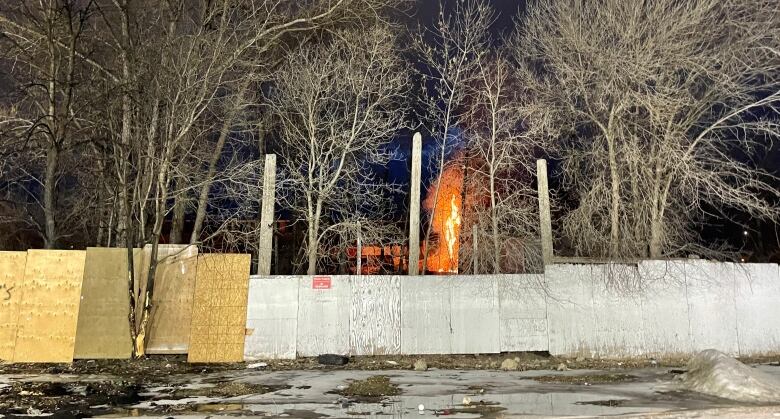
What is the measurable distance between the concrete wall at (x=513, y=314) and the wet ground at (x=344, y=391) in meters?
0.63

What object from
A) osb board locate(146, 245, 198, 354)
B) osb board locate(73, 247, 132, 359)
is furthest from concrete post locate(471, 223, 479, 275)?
osb board locate(73, 247, 132, 359)

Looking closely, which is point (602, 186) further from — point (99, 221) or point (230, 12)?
point (99, 221)

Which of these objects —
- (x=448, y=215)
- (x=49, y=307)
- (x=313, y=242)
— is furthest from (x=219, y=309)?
(x=448, y=215)

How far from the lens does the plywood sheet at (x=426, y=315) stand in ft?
38.8

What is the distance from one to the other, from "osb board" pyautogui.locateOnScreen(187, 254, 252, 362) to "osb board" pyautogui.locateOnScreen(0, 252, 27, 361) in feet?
11.8

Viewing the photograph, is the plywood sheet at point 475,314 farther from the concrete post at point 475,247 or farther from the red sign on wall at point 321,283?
the red sign on wall at point 321,283

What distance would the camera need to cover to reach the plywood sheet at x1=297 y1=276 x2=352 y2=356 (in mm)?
11703

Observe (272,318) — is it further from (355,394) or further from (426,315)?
(355,394)

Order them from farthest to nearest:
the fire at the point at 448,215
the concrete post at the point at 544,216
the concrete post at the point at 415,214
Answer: the fire at the point at 448,215 < the concrete post at the point at 415,214 < the concrete post at the point at 544,216

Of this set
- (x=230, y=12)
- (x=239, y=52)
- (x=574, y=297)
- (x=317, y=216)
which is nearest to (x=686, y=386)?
(x=574, y=297)

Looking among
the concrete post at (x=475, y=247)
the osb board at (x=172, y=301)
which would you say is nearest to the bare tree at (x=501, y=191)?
the concrete post at (x=475, y=247)

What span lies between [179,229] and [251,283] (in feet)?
17.1

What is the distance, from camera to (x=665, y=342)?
11898 mm

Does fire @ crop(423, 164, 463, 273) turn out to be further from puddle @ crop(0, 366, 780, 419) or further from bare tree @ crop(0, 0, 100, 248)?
bare tree @ crop(0, 0, 100, 248)
